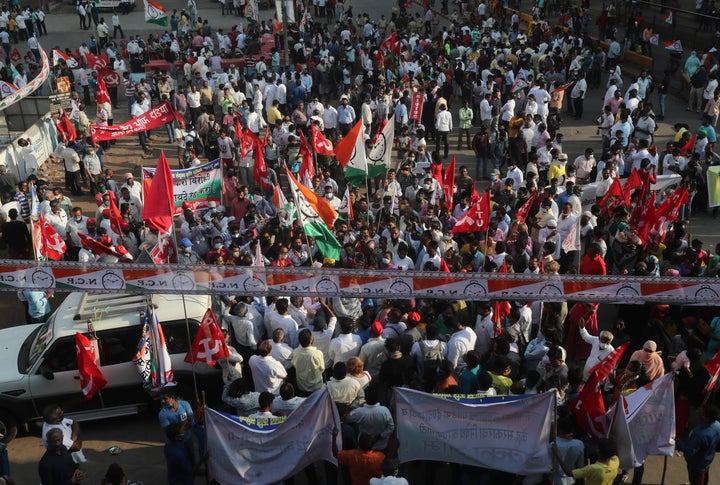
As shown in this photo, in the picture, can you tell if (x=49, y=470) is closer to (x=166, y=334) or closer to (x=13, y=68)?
(x=166, y=334)

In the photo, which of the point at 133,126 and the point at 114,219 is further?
the point at 133,126

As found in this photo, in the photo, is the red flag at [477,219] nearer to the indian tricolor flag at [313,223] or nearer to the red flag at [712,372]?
the indian tricolor flag at [313,223]

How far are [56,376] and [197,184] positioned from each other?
4751 mm

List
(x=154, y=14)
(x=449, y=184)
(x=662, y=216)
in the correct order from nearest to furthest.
A: (x=662, y=216) < (x=449, y=184) < (x=154, y=14)

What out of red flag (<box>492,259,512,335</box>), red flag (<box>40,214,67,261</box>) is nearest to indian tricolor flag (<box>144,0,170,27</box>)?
red flag (<box>40,214,67,261</box>)

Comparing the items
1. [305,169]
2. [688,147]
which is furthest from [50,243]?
[688,147]

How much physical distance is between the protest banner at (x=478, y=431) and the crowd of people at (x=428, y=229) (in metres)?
0.24

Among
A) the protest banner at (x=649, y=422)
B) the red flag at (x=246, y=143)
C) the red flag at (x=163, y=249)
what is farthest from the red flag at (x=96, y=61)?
the protest banner at (x=649, y=422)

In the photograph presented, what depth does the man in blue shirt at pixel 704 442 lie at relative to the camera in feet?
25.1

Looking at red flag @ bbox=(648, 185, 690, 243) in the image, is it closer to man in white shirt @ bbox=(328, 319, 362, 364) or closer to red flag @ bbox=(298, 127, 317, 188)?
man in white shirt @ bbox=(328, 319, 362, 364)

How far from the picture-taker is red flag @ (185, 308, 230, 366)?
9328 millimetres

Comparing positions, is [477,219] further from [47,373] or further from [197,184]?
[47,373]

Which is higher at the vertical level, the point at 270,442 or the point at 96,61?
the point at 96,61

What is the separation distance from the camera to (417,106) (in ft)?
58.7
